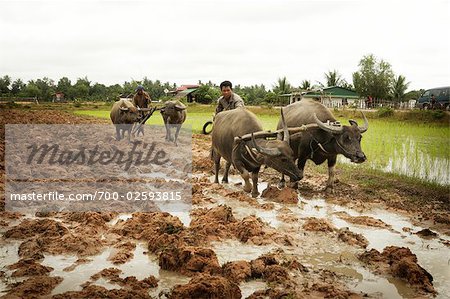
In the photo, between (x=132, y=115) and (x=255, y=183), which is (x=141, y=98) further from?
(x=255, y=183)

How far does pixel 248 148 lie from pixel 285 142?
0.54m

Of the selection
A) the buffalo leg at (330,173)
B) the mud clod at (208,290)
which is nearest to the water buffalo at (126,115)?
the buffalo leg at (330,173)

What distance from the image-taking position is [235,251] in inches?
157

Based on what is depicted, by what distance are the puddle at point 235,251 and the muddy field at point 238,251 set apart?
0.01m

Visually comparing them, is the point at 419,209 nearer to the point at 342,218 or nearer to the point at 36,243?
the point at 342,218

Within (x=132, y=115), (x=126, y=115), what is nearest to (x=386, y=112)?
(x=132, y=115)

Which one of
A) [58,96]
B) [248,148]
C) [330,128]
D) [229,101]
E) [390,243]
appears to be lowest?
[390,243]

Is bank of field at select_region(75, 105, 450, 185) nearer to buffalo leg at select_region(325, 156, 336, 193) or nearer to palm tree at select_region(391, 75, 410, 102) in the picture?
buffalo leg at select_region(325, 156, 336, 193)

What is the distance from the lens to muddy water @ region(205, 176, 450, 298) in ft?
10.9

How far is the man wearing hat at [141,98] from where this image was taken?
11.4 metres

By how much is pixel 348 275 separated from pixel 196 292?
4.94 ft

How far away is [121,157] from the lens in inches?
352

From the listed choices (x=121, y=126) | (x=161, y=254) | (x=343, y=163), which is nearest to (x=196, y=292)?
(x=161, y=254)

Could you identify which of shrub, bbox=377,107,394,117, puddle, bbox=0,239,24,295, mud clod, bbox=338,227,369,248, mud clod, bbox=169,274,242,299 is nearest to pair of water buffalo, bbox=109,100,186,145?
puddle, bbox=0,239,24,295
